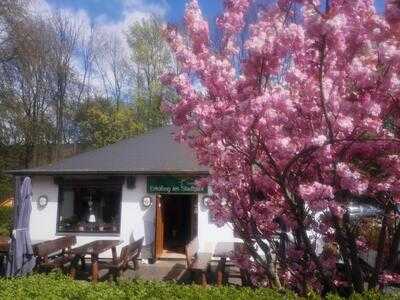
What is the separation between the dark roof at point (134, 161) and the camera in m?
14.1

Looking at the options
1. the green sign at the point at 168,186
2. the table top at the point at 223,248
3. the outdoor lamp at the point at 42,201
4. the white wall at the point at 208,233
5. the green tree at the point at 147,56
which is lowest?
the table top at the point at 223,248

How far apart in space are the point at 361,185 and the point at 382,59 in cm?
128

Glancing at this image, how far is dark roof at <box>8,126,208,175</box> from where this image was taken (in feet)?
46.2

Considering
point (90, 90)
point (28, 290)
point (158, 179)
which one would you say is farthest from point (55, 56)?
point (28, 290)

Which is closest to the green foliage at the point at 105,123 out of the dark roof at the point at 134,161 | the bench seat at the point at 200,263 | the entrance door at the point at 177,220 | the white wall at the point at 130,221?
the entrance door at the point at 177,220

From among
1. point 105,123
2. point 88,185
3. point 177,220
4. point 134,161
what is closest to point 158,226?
point 134,161

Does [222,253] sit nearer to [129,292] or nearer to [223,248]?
[223,248]

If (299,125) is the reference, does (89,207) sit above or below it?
below

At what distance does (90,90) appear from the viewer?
37.7 m

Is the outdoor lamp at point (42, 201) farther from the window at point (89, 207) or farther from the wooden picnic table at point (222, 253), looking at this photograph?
the wooden picnic table at point (222, 253)

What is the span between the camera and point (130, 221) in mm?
14484

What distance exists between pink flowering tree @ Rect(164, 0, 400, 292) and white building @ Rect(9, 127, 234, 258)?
7.72 m

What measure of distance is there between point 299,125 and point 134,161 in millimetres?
9820

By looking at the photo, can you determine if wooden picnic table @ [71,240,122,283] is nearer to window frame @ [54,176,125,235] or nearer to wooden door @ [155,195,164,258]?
wooden door @ [155,195,164,258]
